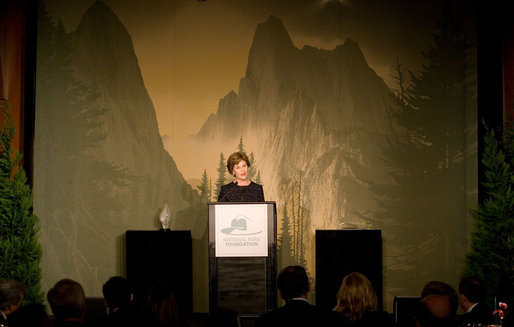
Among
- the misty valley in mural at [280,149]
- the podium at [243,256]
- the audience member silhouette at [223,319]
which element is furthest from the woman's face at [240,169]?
the audience member silhouette at [223,319]

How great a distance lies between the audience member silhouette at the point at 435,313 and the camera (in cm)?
323

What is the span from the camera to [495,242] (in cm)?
646

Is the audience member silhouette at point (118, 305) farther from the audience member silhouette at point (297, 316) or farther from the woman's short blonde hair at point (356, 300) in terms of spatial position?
the woman's short blonde hair at point (356, 300)

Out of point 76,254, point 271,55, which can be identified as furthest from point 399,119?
point 76,254

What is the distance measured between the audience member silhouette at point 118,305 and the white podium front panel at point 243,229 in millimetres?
2034

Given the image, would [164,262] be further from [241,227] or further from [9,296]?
[9,296]

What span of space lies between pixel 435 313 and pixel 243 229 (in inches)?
106

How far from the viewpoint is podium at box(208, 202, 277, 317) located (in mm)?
5695

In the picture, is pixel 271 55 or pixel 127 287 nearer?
pixel 127 287

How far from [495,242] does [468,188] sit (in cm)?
110

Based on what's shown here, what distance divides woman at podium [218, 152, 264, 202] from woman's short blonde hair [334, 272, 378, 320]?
2.56m

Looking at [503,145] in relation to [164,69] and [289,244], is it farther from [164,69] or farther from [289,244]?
[164,69]

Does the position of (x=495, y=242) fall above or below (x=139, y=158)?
below

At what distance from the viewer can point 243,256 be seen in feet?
18.9
